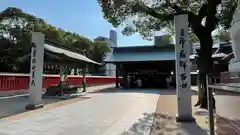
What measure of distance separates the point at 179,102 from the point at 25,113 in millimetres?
5589

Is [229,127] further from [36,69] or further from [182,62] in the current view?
[36,69]

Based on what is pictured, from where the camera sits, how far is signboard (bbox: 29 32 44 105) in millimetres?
10010

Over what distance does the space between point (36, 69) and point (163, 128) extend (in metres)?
6.16

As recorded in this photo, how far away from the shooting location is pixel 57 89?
51.4 feet

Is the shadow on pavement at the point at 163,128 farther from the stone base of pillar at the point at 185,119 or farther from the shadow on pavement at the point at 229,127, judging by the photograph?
the shadow on pavement at the point at 229,127

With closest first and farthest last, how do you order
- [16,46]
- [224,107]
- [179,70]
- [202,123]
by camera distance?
[224,107]
[202,123]
[179,70]
[16,46]

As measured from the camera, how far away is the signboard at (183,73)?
7559mm

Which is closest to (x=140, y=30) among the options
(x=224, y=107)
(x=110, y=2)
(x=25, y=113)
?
(x=110, y=2)

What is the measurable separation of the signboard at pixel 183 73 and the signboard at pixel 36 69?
234 inches

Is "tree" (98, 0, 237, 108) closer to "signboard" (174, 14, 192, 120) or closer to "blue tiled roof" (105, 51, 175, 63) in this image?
"signboard" (174, 14, 192, 120)

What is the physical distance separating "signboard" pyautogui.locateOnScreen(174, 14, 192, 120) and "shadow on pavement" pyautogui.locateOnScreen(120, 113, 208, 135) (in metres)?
0.53

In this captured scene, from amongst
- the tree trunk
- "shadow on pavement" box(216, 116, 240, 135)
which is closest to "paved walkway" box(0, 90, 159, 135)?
"shadow on pavement" box(216, 116, 240, 135)

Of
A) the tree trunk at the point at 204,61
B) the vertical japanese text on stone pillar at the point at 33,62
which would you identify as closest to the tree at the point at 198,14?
the tree trunk at the point at 204,61

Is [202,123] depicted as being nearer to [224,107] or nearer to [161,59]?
[224,107]
